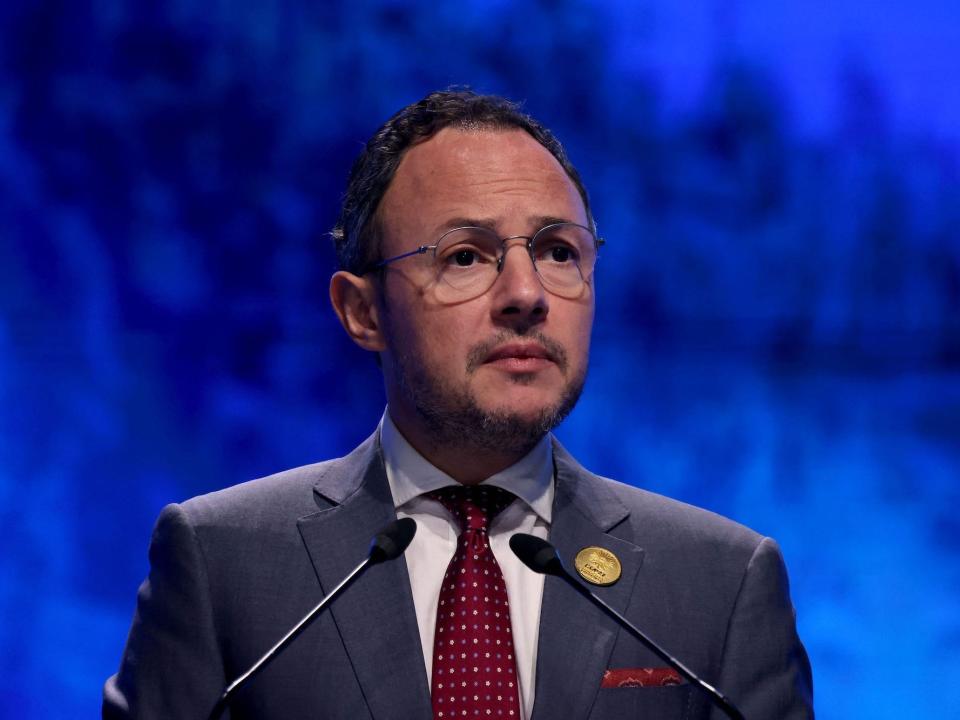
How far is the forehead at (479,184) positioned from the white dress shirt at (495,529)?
1.12ft

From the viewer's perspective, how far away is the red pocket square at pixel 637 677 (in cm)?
159

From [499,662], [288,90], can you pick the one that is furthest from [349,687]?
[288,90]

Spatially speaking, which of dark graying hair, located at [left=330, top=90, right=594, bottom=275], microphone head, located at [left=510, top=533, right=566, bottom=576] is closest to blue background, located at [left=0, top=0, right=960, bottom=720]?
dark graying hair, located at [left=330, top=90, right=594, bottom=275]

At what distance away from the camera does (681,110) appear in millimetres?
2574

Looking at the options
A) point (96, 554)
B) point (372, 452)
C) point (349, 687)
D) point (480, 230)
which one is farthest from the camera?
point (96, 554)

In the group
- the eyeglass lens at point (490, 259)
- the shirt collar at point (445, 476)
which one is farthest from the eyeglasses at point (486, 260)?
the shirt collar at point (445, 476)

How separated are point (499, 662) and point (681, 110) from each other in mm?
1432

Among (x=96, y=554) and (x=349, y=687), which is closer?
(x=349, y=687)

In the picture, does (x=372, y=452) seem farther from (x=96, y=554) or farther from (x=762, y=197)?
(x=762, y=197)

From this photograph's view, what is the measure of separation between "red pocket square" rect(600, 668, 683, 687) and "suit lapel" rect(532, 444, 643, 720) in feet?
0.06

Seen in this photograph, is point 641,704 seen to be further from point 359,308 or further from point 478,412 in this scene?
point 359,308

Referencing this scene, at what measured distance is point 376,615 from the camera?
5.26 ft

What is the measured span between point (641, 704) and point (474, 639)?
240 millimetres

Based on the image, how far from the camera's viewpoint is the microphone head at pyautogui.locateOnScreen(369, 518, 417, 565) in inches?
52.7
